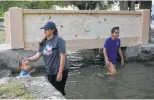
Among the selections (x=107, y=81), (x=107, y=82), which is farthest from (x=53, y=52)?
(x=107, y=81)

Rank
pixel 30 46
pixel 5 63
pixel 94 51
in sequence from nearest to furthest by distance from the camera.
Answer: pixel 5 63
pixel 30 46
pixel 94 51

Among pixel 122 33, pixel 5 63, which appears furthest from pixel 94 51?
pixel 5 63

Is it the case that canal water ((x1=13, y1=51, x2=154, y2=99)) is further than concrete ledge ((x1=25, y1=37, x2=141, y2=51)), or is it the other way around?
concrete ledge ((x1=25, y1=37, x2=141, y2=51))

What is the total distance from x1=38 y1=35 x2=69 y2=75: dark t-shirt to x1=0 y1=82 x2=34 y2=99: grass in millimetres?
1293

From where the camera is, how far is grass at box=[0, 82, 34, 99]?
151 inches

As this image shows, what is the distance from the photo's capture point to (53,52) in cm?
545

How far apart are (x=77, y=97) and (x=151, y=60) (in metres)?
6.25

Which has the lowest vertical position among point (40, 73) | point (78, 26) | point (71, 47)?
point (40, 73)

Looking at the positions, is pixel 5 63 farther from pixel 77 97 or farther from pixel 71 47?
pixel 77 97

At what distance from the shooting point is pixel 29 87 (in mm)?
4227

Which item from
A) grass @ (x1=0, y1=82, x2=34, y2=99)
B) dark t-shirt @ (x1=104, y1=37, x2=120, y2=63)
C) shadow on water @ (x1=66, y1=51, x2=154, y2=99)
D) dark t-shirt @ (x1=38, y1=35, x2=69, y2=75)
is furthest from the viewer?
dark t-shirt @ (x1=104, y1=37, x2=120, y2=63)

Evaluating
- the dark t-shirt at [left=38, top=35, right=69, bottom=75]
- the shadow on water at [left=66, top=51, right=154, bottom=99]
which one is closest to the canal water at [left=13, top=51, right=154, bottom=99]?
the shadow on water at [left=66, top=51, right=154, bottom=99]

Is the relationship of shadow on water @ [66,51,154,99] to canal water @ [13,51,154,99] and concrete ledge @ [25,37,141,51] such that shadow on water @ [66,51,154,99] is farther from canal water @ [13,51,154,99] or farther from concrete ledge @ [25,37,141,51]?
concrete ledge @ [25,37,141,51]

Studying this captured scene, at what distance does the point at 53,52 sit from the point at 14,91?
1595mm
